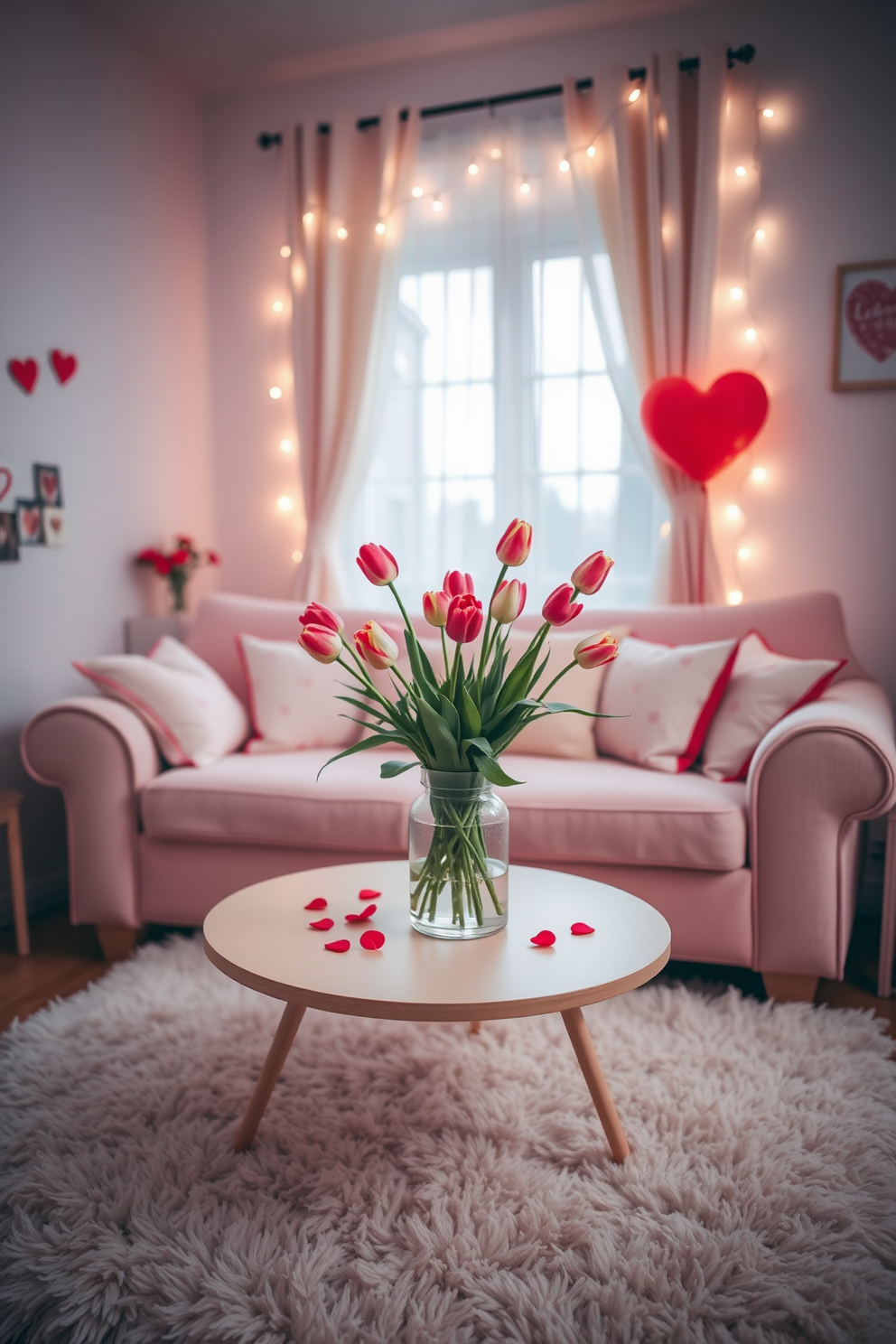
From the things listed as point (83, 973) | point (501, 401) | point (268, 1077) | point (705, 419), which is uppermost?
point (501, 401)

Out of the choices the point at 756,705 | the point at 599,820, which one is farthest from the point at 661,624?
the point at 599,820

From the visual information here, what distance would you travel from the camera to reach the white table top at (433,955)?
1197 millimetres

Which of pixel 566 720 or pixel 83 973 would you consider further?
pixel 566 720

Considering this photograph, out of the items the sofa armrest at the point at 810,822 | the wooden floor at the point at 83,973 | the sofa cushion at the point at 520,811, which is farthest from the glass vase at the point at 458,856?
the wooden floor at the point at 83,973

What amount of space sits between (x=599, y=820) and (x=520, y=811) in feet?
0.60

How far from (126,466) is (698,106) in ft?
7.25

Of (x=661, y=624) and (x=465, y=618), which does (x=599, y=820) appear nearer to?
(x=661, y=624)

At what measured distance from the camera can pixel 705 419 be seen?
2.81 meters

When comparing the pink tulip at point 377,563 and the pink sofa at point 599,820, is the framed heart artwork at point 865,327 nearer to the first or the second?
the pink sofa at point 599,820

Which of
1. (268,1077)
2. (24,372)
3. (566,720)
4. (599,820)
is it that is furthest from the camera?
(24,372)

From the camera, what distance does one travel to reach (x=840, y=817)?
1.90 meters

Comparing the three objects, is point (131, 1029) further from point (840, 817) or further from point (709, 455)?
point (709, 455)

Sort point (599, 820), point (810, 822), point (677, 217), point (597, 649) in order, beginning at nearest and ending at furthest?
point (597, 649) < point (810, 822) < point (599, 820) < point (677, 217)

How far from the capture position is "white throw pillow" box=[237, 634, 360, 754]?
2.64m
